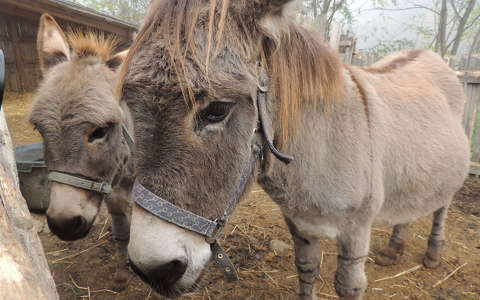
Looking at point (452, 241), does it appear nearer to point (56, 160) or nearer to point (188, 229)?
point (188, 229)

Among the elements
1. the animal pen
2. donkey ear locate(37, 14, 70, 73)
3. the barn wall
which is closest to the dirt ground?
donkey ear locate(37, 14, 70, 73)

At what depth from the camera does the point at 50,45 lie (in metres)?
2.38

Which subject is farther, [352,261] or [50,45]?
[50,45]

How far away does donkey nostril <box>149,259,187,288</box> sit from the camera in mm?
998

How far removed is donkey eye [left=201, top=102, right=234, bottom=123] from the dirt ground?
1.54m

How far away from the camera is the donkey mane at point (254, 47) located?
102 centimetres

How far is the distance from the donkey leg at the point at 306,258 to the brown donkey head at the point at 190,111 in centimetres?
112

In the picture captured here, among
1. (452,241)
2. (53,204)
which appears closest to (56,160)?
(53,204)

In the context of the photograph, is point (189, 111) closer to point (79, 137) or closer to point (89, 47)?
point (79, 137)

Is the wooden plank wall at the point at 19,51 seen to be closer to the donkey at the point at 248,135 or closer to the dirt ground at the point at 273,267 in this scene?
the dirt ground at the point at 273,267

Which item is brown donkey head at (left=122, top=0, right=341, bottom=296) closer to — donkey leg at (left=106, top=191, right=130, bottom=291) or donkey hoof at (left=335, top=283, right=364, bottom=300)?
donkey hoof at (left=335, top=283, right=364, bottom=300)

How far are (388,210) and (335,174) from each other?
2.52 ft

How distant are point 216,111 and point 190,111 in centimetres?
10

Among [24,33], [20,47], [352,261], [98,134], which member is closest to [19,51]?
[20,47]
